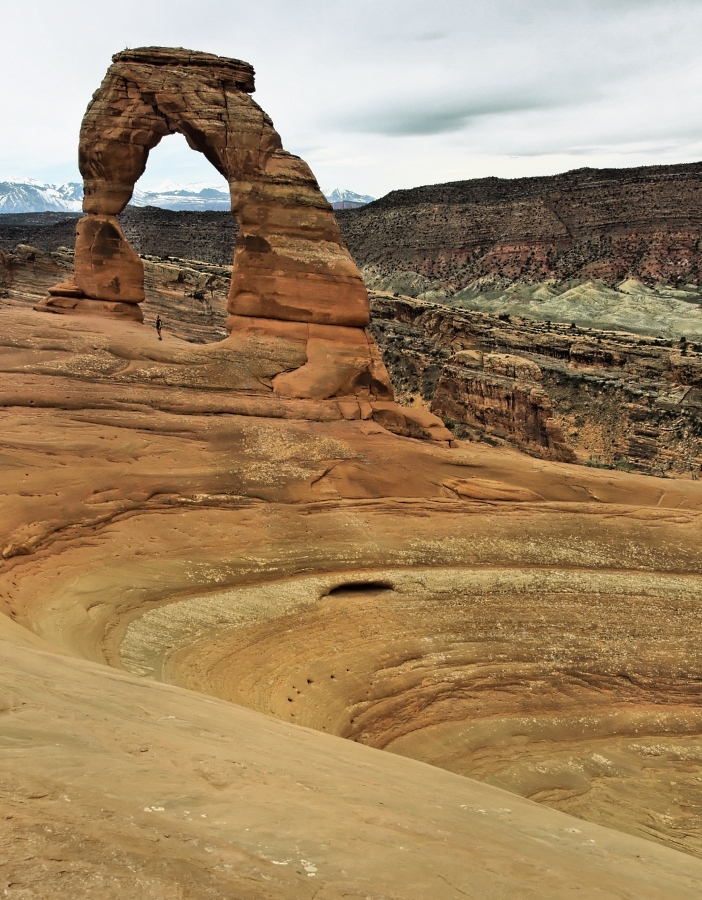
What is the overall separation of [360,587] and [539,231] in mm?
104394

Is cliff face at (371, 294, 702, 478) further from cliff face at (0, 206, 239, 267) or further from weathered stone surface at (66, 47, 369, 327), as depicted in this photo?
cliff face at (0, 206, 239, 267)

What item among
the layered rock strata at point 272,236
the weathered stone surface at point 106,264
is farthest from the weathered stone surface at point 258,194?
the weathered stone surface at point 106,264

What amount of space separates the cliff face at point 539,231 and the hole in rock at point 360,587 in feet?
301

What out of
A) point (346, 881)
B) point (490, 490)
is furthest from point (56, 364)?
point (346, 881)

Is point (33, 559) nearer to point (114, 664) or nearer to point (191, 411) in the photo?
point (114, 664)

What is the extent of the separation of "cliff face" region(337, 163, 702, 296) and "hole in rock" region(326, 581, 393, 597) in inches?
3609

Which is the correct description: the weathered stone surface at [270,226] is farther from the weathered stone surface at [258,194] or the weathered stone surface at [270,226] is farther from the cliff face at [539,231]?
the cliff face at [539,231]

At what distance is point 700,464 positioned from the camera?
34.6m

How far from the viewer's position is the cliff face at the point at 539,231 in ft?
322

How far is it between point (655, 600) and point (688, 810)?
4074 millimetres

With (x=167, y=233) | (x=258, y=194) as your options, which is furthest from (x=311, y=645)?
(x=167, y=233)

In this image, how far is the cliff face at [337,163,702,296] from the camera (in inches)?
3858

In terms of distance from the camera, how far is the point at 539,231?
351 ft

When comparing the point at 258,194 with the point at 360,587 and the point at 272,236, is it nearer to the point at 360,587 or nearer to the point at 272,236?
the point at 272,236
